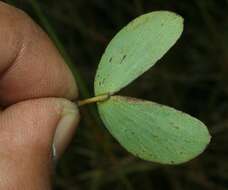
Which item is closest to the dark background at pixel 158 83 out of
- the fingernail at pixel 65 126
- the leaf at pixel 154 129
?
the fingernail at pixel 65 126

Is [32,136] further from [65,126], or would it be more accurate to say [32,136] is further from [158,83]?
[158,83]

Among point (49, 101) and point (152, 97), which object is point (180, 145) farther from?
point (152, 97)

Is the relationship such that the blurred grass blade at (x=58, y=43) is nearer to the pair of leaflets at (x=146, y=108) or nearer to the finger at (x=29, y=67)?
the finger at (x=29, y=67)

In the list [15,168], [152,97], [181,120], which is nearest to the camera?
[181,120]

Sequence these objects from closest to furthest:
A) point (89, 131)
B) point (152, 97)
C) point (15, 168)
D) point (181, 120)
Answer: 1. point (181, 120)
2. point (15, 168)
3. point (89, 131)
4. point (152, 97)

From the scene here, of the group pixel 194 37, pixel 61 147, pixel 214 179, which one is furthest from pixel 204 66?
pixel 61 147

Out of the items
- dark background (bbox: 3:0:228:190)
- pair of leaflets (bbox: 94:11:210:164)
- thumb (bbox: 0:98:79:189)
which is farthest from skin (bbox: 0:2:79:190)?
dark background (bbox: 3:0:228:190)

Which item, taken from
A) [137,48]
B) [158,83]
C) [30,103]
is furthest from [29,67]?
[158,83]
